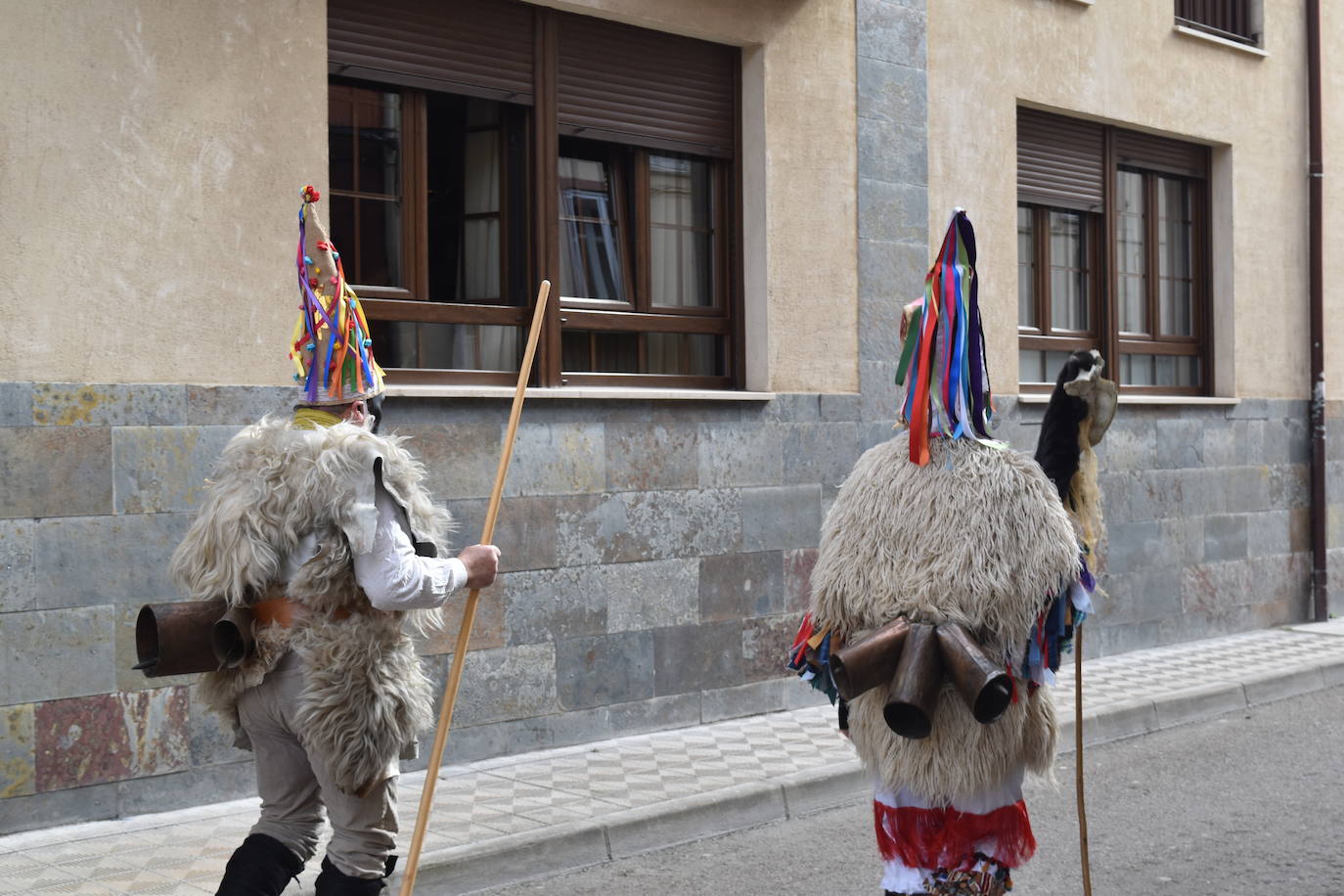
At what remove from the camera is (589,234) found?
28.9ft

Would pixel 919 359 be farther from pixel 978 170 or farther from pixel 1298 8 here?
pixel 1298 8

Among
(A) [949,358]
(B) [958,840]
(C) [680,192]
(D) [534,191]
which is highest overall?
(C) [680,192]

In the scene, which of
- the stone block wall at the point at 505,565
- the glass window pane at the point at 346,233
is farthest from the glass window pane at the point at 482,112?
the stone block wall at the point at 505,565

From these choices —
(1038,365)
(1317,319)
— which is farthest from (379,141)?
(1317,319)

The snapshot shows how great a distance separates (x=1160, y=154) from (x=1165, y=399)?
216 cm

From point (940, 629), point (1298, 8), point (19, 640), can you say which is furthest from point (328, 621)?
point (1298, 8)

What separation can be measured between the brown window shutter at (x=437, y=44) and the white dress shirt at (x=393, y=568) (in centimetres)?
407

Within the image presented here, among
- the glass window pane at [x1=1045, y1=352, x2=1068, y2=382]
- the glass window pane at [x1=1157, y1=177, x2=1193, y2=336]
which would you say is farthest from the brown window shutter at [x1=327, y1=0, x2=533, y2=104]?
the glass window pane at [x1=1157, y1=177, x2=1193, y2=336]

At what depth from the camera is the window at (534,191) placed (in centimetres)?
775

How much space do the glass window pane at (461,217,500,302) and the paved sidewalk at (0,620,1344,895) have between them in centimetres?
247

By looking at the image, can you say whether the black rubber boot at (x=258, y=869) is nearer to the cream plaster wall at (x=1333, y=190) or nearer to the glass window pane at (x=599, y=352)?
the glass window pane at (x=599, y=352)

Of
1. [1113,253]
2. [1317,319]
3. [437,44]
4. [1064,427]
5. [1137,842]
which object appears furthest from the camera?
[1317,319]

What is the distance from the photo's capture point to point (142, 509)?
6.52 metres

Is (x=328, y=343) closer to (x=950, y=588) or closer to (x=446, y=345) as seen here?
(x=950, y=588)
